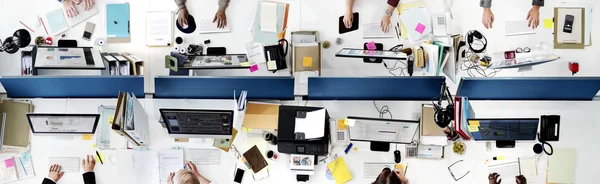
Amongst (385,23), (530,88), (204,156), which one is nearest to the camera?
(530,88)

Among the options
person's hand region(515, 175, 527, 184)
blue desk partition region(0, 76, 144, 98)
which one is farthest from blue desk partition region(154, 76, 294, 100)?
person's hand region(515, 175, 527, 184)

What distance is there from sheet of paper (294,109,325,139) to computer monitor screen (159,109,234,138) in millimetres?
517

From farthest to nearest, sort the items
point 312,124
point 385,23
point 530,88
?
1. point 385,23
2. point 530,88
3. point 312,124

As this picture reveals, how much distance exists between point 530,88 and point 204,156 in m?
2.66

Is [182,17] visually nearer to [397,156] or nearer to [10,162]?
[10,162]

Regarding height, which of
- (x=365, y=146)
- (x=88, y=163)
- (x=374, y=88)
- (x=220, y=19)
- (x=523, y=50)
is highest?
(x=220, y=19)

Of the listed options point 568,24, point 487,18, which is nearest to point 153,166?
point 487,18

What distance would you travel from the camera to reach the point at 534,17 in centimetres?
369

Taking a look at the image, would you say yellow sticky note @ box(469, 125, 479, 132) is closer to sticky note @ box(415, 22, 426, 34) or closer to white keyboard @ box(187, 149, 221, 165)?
sticky note @ box(415, 22, 426, 34)

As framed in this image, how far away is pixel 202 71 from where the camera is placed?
376 centimetres

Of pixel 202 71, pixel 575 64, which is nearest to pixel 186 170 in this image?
pixel 202 71

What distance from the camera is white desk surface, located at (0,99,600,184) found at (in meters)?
3.71

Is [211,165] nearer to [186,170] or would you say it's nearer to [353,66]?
[186,170]

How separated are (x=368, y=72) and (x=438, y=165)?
95cm
